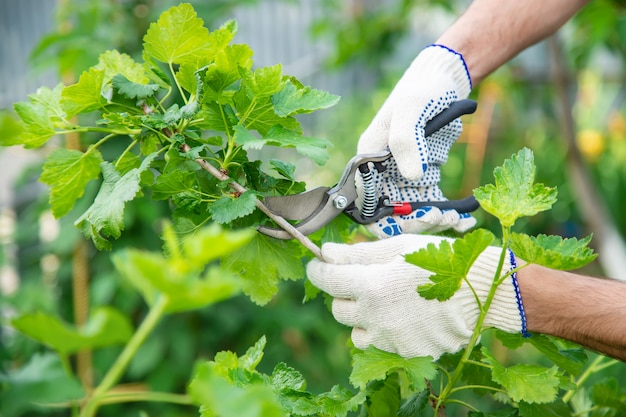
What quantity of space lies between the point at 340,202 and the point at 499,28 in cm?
60

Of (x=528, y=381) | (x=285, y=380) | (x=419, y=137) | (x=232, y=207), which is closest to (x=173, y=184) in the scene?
(x=232, y=207)

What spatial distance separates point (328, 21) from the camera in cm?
343

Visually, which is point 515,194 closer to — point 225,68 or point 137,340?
point 225,68

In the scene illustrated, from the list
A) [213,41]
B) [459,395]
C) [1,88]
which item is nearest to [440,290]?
[213,41]

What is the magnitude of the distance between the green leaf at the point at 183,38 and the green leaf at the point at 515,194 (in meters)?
0.41

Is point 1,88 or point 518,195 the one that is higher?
point 518,195

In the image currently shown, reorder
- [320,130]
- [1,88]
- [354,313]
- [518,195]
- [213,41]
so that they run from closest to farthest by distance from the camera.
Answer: [518,195] → [213,41] → [354,313] → [1,88] → [320,130]

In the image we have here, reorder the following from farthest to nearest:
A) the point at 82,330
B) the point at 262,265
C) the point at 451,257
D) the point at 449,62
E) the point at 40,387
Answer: the point at 449,62 < the point at 262,265 < the point at 451,257 < the point at 40,387 < the point at 82,330

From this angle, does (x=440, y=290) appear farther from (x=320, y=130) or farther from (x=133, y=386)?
(x=320, y=130)

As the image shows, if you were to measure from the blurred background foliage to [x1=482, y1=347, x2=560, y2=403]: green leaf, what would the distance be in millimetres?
790

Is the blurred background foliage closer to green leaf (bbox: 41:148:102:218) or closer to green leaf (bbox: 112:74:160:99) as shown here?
green leaf (bbox: 41:148:102:218)

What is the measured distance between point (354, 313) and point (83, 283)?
1.70m

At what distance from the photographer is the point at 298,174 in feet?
14.4

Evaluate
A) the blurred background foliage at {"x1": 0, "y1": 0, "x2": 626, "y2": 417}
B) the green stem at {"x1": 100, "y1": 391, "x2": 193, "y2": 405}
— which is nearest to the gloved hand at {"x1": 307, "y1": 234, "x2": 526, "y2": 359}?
the green stem at {"x1": 100, "y1": 391, "x2": 193, "y2": 405}
